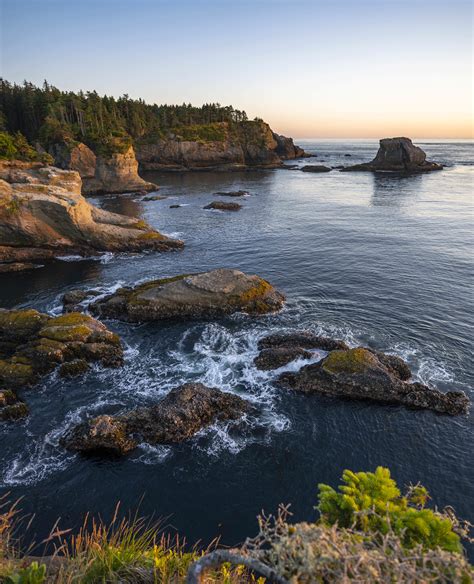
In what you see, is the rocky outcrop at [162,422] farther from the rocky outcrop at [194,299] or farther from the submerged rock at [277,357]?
the rocky outcrop at [194,299]

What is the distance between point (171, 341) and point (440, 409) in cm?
1853

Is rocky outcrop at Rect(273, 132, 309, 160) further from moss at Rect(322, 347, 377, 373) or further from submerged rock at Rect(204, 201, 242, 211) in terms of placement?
moss at Rect(322, 347, 377, 373)

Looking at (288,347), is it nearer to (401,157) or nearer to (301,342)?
(301,342)

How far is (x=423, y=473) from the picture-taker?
1755cm

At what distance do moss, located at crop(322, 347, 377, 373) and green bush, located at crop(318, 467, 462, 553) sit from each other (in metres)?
13.4

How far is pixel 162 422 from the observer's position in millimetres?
19938

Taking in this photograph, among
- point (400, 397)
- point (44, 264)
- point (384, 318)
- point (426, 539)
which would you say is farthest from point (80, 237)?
point (426, 539)

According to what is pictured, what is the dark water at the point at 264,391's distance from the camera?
16688mm

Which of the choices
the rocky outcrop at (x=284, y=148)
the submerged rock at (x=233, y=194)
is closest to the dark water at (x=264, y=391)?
the submerged rock at (x=233, y=194)

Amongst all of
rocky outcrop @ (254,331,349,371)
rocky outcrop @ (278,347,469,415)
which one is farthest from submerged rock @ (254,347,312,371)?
rocky outcrop @ (278,347,469,415)

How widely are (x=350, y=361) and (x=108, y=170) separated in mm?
86744

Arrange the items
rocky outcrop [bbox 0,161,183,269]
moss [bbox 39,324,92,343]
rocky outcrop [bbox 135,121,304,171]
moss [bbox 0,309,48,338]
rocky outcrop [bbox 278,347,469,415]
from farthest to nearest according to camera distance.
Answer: rocky outcrop [bbox 135,121,304,171] → rocky outcrop [bbox 0,161,183,269] → moss [bbox 0,309,48,338] → moss [bbox 39,324,92,343] → rocky outcrop [bbox 278,347,469,415]

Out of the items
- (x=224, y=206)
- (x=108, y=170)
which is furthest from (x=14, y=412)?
(x=108, y=170)

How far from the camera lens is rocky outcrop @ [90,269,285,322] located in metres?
32.0
